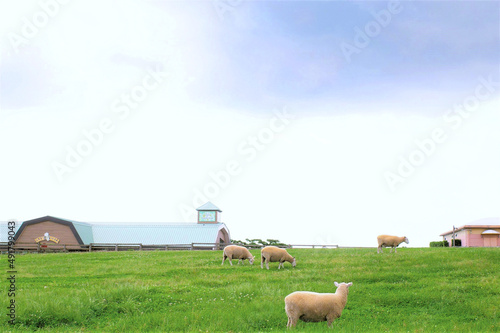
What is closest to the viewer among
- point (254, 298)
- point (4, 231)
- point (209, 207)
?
point (254, 298)

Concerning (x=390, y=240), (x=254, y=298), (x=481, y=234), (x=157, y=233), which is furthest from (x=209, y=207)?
(x=254, y=298)

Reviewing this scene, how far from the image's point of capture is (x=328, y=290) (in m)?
21.1

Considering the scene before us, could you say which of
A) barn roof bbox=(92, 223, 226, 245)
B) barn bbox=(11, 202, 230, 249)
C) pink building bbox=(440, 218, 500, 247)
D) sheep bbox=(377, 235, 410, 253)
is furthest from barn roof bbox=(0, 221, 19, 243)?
pink building bbox=(440, 218, 500, 247)

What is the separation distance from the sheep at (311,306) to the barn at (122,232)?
4741 cm

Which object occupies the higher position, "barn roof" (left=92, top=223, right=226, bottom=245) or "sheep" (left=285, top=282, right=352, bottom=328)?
"sheep" (left=285, top=282, right=352, bottom=328)

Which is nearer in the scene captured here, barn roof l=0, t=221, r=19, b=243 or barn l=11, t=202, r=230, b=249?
barn l=11, t=202, r=230, b=249

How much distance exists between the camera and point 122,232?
65.6 meters

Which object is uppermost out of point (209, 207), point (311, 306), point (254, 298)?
point (209, 207)

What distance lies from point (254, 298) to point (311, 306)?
6.06 m

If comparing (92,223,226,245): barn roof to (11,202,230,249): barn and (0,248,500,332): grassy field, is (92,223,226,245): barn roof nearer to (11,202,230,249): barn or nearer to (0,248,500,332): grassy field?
(11,202,230,249): barn

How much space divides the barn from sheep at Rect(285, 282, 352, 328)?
156ft

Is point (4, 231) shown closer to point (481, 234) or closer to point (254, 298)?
point (254, 298)

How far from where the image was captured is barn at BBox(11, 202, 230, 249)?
60.8 m

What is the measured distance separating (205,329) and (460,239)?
60511 mm
